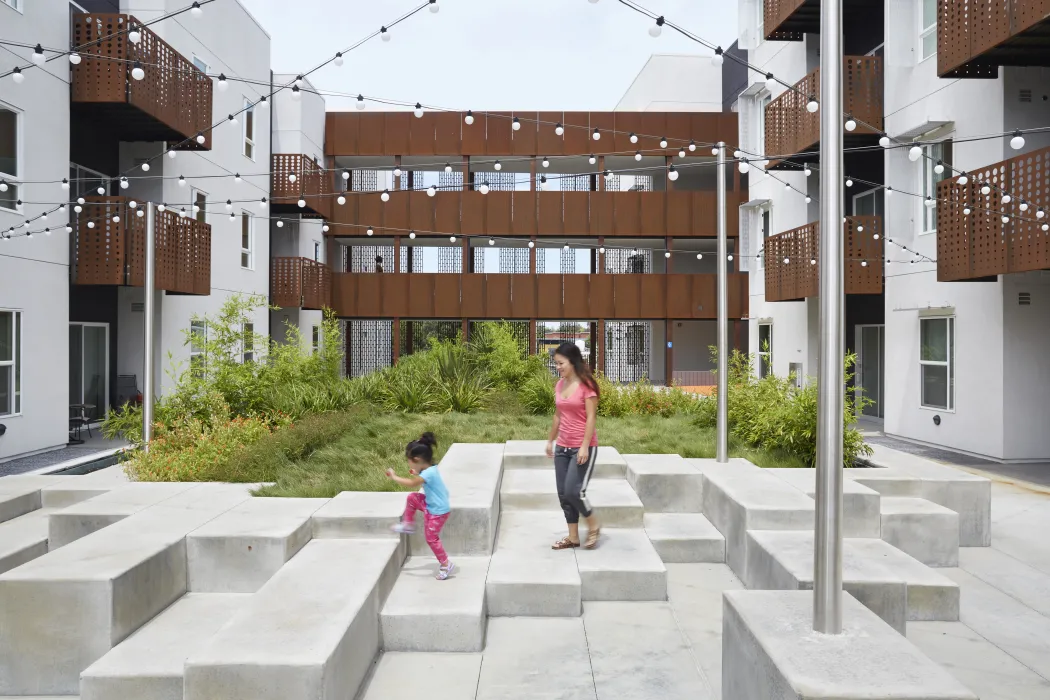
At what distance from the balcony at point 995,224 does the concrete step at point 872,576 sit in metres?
6.86

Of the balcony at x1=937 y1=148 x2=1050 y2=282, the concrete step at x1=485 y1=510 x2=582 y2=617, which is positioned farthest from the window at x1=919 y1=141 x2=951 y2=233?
the concrete step at x1=485 y1=510 x2=582 y2=617

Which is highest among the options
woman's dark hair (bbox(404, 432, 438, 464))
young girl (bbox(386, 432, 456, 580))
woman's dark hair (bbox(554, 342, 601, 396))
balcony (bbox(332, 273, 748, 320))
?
balcony (bbox(332, 273, 748, 320))

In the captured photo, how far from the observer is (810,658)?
3.40m

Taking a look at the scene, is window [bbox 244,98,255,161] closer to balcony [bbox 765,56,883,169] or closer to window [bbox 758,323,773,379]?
balcony [bbox 765,56,883,169]

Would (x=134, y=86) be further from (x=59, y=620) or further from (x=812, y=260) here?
(x=812, y=260)

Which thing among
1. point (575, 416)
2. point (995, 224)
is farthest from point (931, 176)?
point (575, 416)

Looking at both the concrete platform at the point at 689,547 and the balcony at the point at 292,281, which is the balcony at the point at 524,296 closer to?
the balcony at the point at 292,281

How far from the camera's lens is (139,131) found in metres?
15.6

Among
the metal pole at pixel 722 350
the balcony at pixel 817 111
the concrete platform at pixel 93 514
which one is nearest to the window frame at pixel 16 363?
the concrete platform at pixel 93 514

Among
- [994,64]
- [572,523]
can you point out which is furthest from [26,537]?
[994,64]

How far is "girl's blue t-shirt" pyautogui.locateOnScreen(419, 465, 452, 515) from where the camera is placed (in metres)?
5.80

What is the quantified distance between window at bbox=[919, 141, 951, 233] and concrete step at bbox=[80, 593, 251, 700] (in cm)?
1395

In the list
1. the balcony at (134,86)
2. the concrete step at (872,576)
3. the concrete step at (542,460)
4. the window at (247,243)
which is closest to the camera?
the concrete step at (872,576)

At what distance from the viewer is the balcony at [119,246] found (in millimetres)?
13906
